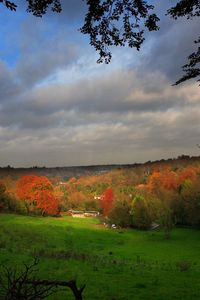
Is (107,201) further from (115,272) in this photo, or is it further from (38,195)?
(115,272)

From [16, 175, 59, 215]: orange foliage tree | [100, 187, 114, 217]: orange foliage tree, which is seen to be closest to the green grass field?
[16, 175, 59, 215]: orange foliage tree

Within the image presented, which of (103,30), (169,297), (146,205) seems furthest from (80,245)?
(103,30)

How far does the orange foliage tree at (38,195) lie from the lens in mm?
111312

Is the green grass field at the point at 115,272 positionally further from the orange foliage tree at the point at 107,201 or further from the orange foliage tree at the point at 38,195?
the orange foliage tree at the point at 107,201

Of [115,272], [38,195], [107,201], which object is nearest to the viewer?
[115,272]

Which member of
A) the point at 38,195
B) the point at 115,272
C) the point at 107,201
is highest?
the point at 38,195

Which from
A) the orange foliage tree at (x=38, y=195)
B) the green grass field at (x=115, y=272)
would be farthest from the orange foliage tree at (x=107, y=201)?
the green grass field at (x=115, y=272)

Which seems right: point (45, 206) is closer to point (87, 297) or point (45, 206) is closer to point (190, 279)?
point (190, 279)

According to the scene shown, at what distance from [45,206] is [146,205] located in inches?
1136

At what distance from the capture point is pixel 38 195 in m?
112

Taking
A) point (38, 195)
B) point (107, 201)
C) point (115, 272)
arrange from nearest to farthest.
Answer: point (115, 272) < point (38, 195) < point (107, 201)

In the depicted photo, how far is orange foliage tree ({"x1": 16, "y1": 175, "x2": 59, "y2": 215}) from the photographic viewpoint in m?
111

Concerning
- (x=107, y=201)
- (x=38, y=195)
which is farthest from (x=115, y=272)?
(x=107, y=201)

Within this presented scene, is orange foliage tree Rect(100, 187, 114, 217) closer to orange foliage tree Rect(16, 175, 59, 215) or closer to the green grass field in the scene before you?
orange foliage tree Rect(16, 175, 59, 215)
